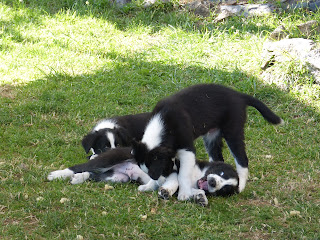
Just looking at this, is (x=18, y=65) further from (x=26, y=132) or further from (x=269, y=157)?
(x=269, y=157)

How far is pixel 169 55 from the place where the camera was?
9.00m

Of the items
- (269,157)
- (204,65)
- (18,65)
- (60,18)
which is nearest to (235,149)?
(269,157)

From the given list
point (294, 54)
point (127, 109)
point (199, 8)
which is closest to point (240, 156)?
point (127, 109)

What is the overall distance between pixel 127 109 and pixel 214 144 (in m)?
1.94

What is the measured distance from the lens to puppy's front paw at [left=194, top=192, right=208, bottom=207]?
496 centimetres

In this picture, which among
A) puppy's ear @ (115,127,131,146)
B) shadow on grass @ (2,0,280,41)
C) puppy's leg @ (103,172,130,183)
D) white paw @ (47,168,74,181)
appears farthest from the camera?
shadow on grass @ (2,0,280,41)

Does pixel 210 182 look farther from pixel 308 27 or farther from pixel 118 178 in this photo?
pixel 308 27

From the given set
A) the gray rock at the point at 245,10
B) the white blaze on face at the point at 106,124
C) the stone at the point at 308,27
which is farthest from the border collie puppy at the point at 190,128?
the gray rock at the point at 245,10

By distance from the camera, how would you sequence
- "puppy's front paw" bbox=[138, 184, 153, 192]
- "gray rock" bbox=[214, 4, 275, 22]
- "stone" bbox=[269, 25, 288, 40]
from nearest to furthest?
"puppy's front paw" bbox=[138, 184, 153, 192] < "stone" bbox=[269, 25, 288, 40] < "gray rock" bbox=[214, 4, 275, 22]

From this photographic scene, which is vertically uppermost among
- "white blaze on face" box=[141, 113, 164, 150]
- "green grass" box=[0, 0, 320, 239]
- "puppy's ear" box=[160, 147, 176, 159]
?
"white blaze on face" box=[141, 113, 164, 150]

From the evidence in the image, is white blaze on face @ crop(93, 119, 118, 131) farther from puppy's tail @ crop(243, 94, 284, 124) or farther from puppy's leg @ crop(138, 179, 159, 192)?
puppy's tail @ crop(243, 94, 284, 124)

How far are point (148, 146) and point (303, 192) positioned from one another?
161 centimetres

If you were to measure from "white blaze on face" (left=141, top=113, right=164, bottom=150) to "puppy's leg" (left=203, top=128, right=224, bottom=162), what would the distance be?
2.87 feet

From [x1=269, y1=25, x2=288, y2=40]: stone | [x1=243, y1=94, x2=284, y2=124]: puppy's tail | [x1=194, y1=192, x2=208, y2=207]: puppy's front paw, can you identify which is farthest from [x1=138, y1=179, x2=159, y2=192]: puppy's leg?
[x1=269, y1=25, x2=288, y2=40]: stone
